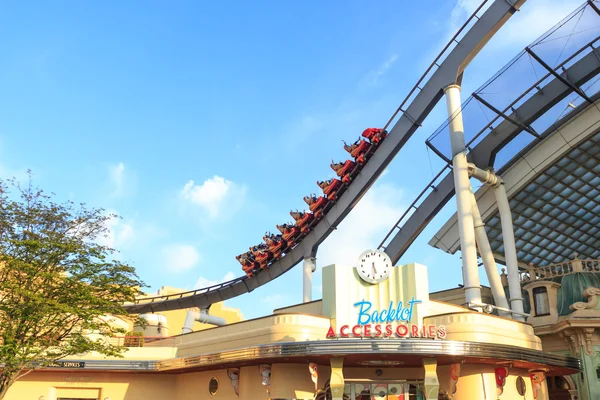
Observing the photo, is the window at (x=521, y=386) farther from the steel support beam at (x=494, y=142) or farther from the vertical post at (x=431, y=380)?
the steel support beam at (x=494, y=142)

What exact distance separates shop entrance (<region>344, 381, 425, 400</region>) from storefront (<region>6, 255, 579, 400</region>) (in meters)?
0.05

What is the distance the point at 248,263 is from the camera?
49.6m

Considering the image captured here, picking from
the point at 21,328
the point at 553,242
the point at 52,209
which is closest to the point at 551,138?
the point at 553,242

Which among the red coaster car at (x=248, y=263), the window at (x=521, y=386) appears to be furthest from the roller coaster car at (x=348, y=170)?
the window at (x=521, y=386)

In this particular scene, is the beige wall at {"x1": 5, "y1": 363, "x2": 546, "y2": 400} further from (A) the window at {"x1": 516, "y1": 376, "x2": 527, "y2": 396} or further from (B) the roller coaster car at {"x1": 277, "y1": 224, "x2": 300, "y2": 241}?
(B) the roller coaster car at {"x1": 277, "y1": 224, "x2": 300, "y2": 241}

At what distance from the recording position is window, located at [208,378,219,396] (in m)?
32.0

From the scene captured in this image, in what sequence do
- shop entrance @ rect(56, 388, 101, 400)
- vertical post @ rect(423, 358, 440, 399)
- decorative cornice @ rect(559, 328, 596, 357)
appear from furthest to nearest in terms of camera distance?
shop entrance @ rect(56, 388, 101, 400) → decorative cornice @ rect(559, 328, 596, 357) → vertical post @ rect(423, 358, 440, 399)

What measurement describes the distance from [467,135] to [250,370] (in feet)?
73.2

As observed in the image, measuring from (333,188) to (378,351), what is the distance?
20.2 m

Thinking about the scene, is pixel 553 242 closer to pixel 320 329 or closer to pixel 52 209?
pixel 320 329

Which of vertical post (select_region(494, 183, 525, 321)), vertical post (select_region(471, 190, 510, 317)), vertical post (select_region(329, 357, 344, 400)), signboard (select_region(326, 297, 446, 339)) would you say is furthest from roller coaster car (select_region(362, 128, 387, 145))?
vertical post (select_region(329, 357, 344, 400))

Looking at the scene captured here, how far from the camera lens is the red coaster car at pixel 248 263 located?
160 ft

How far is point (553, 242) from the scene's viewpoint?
6103 cm

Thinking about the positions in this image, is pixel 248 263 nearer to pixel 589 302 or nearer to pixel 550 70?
pixel 589 302
